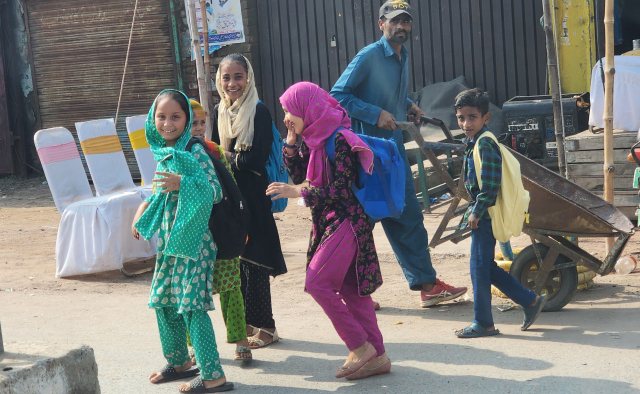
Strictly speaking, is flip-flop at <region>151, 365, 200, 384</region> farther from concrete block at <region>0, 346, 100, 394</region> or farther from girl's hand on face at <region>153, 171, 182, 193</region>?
girl's hand on face at <region>153, 171, 182, 193</region>

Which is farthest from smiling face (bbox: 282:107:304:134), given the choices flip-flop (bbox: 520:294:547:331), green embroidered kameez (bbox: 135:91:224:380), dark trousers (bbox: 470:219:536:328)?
flip-flop (bbox: 520:294:547:331)

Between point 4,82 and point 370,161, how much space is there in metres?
10.8

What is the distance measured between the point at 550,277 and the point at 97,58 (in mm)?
9492

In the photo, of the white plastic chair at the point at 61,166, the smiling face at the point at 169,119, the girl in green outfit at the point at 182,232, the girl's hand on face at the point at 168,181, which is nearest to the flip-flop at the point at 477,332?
the girl in green outfit at the point at 182,232

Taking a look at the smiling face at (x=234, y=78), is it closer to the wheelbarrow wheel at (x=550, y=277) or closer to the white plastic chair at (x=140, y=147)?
the wheelbarrow wheel at (x=550, y=277)

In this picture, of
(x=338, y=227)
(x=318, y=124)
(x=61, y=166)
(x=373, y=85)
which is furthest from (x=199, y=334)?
(x=61, y=166)

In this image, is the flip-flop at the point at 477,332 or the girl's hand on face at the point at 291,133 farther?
the flip-flop at the point at 477,332

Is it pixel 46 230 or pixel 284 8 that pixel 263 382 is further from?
pixel 284 8

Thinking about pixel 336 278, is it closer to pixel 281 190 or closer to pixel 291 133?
pixel 281 190

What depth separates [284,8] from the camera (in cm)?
1124

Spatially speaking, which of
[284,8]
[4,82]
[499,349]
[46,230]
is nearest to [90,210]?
[46,230]

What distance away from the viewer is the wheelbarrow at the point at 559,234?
4.43 m

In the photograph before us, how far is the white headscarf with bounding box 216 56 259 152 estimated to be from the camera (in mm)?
4180

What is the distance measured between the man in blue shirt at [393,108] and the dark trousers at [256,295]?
996 mm
